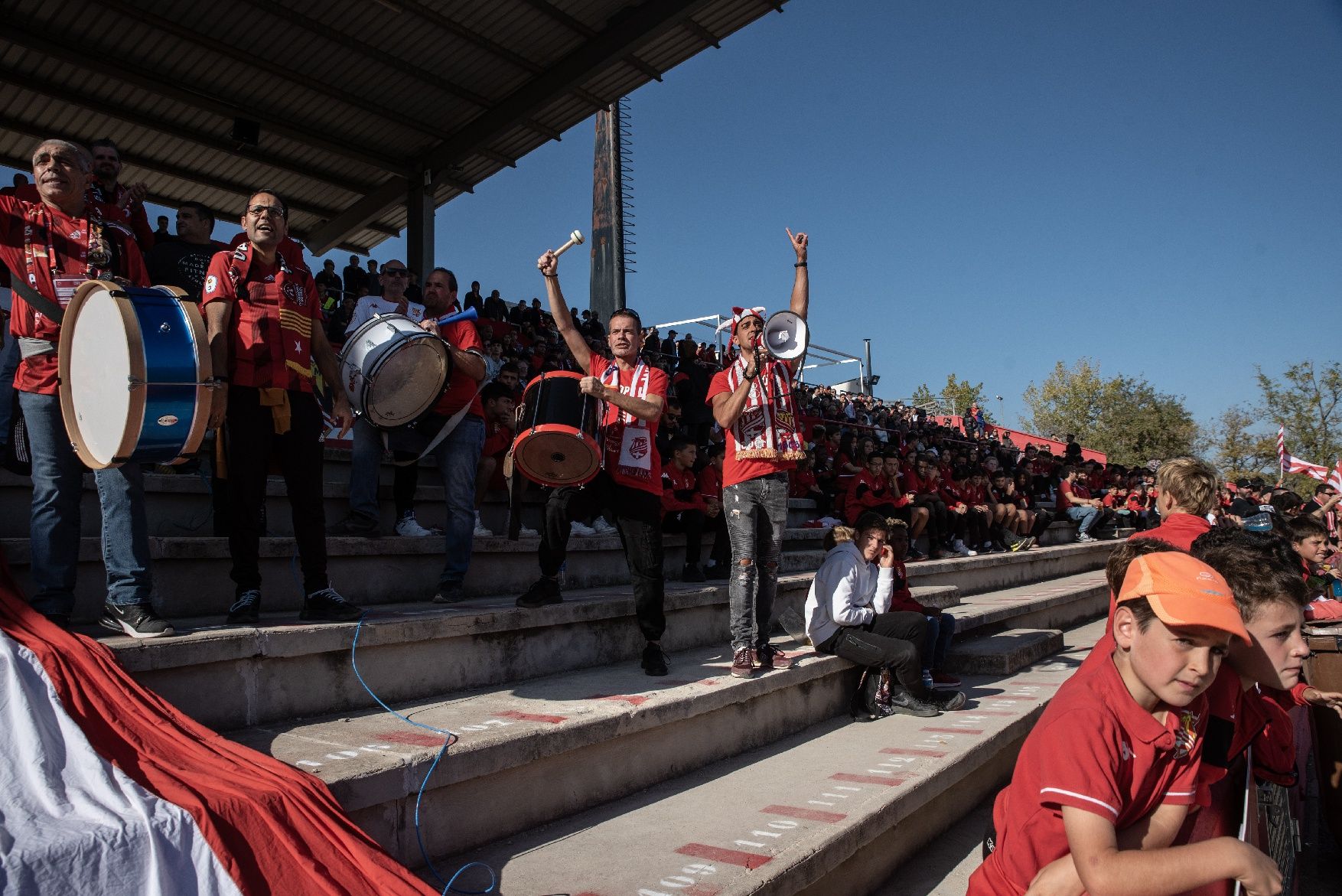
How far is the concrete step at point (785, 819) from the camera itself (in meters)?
3.04

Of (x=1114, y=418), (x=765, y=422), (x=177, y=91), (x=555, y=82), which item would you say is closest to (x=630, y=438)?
(x=765, y=422)

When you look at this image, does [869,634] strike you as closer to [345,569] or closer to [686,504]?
[686,504]

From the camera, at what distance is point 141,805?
2.31 metres

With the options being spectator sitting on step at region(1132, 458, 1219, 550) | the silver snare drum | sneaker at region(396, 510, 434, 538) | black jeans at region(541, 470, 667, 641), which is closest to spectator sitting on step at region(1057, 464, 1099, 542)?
spectator sitting on step at region(1132, 458, 1219, 550)

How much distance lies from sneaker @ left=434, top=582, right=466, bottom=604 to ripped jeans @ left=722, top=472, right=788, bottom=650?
5.17ft

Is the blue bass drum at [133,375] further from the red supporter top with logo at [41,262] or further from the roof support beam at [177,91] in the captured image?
the roof support beam at [177,91]

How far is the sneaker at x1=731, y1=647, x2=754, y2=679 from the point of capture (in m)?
4.93

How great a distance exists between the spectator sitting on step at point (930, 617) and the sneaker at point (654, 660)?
7.24 feet

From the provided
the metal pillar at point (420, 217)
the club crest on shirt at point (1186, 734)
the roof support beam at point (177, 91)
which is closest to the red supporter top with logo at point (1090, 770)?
the club crest on shirt at point (1186, 734)

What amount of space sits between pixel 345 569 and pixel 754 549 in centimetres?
230

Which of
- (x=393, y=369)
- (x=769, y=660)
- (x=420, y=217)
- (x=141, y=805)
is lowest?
(x=769, y=660)

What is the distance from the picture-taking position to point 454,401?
17.4 feet

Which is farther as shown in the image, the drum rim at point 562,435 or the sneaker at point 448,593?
the sneaker at point 448,593

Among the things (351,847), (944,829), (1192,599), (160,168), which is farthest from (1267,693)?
(160,168)
